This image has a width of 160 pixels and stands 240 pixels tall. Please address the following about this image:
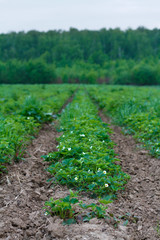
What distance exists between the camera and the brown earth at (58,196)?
207cm

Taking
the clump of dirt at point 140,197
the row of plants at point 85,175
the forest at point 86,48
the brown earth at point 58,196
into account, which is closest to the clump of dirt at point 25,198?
the brown earth at point 58,196

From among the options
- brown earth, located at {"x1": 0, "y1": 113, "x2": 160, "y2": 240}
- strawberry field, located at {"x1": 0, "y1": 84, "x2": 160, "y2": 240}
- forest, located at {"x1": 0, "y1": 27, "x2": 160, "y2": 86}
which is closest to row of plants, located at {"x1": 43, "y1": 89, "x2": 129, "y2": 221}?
strawberry field, located at {"x1": 0, "y1": 84, "x2": 160, "y2": 240}

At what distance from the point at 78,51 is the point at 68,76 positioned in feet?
106

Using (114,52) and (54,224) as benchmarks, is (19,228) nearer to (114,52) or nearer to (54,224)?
(54,224)

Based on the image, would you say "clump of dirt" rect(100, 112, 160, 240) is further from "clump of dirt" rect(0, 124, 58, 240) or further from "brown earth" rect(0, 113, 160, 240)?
"clump of dirt" rect(0, 124, 58, 240)

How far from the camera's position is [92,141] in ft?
12.8

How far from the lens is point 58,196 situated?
266cm

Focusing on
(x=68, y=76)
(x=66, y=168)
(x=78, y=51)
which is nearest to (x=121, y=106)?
(x=66, y=168)

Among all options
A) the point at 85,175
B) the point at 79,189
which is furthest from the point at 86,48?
the point at 79,189

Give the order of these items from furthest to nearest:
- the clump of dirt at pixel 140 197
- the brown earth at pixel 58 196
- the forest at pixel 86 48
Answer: the forest at pixel 86 48, the clump of dirt at pixel 140 197, the brown earth at pixel 58 196

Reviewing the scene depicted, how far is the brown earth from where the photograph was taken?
2.07 m

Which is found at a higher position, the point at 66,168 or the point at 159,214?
the point at 66,168

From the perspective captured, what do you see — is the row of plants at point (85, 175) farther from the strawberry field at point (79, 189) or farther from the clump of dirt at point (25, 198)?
the clump of dirt at point (25, 198)

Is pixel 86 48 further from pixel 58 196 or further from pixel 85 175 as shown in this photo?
pixel 58 196
